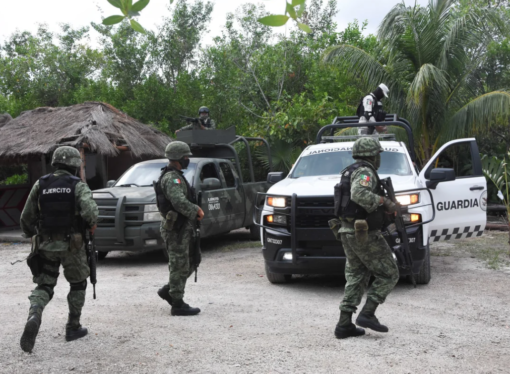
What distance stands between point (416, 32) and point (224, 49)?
28.8 feet

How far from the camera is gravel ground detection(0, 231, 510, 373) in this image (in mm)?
4344

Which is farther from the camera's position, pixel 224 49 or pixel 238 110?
pixel 224 49

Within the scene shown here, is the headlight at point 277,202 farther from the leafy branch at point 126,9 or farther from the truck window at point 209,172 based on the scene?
the leafy branch at point 126,9

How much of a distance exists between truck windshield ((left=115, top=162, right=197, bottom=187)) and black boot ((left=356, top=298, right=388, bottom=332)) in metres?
5.27

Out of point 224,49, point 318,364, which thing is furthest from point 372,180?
point 224,49

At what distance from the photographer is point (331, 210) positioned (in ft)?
21.3

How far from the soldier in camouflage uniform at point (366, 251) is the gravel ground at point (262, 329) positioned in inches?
7.9

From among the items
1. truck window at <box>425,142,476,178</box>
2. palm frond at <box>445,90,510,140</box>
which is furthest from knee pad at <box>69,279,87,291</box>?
truck window at <box>425,142,476,178</box>

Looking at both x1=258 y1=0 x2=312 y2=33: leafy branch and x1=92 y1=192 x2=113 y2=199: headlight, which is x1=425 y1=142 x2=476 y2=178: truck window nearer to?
x1=92 y1=192 x2=113 y2=199: headlight

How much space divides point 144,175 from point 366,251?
19.3 feet

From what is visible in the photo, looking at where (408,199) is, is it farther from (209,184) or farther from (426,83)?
(426,83)

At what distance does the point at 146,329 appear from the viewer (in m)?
5.34

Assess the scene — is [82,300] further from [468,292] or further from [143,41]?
[143,41]

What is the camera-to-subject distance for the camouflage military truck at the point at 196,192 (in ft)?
29.4
